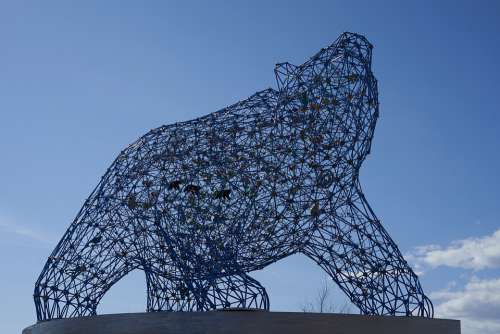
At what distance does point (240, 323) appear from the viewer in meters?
21.1

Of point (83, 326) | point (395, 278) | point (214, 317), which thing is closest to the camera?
point (214, 317)

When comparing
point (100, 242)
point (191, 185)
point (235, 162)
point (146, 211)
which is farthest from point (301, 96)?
point (100, 242)

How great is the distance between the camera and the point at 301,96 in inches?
1041

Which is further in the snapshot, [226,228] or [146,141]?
[146,141]

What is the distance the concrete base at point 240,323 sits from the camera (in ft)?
69.4

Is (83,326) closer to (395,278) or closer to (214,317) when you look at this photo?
(214,317)

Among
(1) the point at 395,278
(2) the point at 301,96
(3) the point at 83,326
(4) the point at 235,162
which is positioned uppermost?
(2) the point at 301,96

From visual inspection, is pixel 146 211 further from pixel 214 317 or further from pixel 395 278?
pixel 395 278

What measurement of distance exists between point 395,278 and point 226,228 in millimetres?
6084

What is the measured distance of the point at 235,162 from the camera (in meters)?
25.9

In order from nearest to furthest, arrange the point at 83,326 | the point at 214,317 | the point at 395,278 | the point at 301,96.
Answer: the point at 214,317
the point at 83,326
the point at 395,278
the point at 301,96

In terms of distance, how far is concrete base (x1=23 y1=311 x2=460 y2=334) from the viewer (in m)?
21.1

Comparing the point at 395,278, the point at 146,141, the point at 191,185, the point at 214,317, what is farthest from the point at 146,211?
the point at 395,278

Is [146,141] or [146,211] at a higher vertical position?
[146,141]
